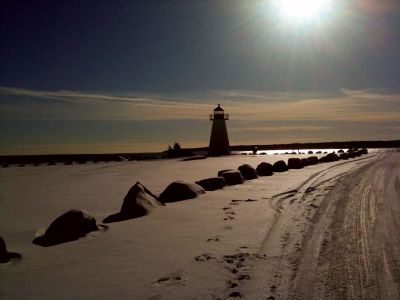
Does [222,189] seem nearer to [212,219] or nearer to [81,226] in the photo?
[212,219]

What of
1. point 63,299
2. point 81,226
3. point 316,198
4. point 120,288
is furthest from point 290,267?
point 316,198

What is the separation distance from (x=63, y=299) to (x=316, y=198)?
338 inches

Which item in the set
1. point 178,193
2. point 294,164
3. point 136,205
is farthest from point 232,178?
point 294,164

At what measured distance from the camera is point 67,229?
7.58 m

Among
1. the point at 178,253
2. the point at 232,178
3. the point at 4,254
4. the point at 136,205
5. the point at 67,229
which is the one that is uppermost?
the point at 232,178

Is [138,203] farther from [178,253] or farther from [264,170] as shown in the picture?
[264,170]

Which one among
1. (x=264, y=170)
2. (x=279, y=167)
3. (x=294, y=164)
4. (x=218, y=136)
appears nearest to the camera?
(x=264, y=170)

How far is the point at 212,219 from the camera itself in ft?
30.2

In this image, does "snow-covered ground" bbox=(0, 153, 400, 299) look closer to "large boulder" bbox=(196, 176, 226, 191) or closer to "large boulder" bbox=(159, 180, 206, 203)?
"large boulder" bbox=(159, 180, 206, 203)

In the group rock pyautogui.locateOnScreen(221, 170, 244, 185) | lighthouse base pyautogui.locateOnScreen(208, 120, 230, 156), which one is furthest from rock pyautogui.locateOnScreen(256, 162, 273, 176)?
lighthouse base pyautogui.locateOnScreen(208, 120, 230, 156)

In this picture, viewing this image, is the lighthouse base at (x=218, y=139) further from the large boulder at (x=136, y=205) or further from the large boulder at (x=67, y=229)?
the large boulder at (x=67, y=229)

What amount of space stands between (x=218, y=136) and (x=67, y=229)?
144 ft

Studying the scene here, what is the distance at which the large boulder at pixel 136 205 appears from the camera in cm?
949

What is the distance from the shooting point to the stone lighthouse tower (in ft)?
167
